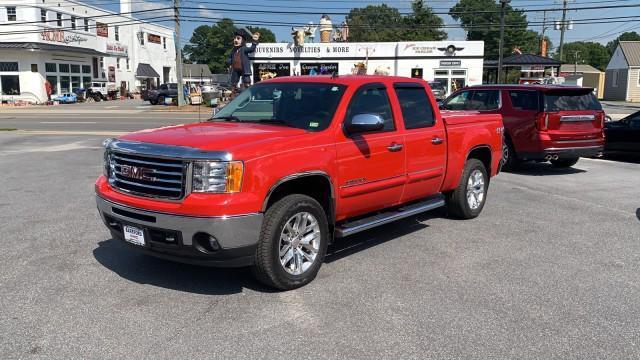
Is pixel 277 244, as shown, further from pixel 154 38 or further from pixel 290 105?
pixel 154 38

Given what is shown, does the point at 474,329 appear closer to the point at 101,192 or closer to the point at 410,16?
the point at 101,192

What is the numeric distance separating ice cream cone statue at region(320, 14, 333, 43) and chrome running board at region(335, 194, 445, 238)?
35646 millimetres

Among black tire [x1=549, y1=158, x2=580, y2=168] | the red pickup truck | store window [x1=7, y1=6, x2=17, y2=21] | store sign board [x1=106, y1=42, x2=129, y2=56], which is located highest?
store window [x1=7, y1=6, x2=17, y2=21]

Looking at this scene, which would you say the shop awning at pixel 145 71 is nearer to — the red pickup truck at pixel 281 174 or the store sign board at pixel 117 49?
the store sign board at pixel 117 49

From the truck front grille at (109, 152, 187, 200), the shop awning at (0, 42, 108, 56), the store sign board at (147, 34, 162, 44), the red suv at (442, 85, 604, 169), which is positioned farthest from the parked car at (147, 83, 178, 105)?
the truck front grille at (109, 152, 187, 200)

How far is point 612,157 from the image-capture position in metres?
14.1

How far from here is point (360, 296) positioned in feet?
15.4

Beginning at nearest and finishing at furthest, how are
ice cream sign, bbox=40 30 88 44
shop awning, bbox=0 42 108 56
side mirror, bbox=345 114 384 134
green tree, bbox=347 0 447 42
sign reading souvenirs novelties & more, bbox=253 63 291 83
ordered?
side mirror, bbox=345 114 384 134 < sign reading souvenirs novelties & more, bbox=253 63 291 83 < shop awning, bbox=0 42 108 56 < ice cream sign, bbox=40 30 88 44 < green tree, bbox=347 0 447 42

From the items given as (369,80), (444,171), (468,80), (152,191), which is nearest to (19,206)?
(152,191)

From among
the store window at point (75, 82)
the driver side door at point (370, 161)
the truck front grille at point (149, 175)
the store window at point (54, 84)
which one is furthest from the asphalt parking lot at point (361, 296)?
the store window at point (75, 82)

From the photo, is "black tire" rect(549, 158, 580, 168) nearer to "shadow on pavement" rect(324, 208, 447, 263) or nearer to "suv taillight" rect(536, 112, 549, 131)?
"suv taillight" rect(536, 112, 549, 131)

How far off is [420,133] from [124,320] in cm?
363

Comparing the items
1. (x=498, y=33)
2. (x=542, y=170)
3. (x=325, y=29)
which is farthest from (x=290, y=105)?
(x=498, y=33)

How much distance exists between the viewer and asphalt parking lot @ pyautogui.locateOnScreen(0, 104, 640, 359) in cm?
382
